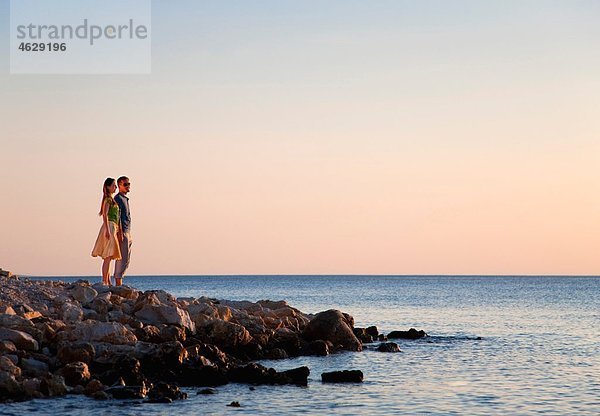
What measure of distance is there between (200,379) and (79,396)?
3.04m

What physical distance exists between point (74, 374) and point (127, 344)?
6.66ft

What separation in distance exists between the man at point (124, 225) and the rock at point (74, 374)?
→ 635 cm

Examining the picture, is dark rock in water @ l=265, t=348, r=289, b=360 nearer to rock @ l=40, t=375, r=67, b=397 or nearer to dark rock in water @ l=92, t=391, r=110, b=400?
dark rock in water @ l=92, t=391, r=110, b=400

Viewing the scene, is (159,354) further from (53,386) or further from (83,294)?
(83,294)

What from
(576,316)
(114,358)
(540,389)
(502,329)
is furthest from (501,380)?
(576,316)

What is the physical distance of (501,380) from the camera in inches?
898

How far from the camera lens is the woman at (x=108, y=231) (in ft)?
78.7

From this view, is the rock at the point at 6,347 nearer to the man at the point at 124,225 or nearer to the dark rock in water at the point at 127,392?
the dark rock in water at the point at 127,392

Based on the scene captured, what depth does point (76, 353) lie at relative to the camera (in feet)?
63.7

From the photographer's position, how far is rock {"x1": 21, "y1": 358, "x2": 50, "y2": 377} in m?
18.6

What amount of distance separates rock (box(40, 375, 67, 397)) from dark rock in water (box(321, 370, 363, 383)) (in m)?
6.06

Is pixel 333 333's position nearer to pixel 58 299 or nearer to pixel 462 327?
pixel 58 299

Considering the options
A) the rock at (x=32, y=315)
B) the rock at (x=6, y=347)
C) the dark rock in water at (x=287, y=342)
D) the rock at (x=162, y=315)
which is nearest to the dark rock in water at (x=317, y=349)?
the dark rock in water at (x=287, y=342)

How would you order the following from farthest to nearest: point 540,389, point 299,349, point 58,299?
point 299,349, point 58,299, point 540,389
